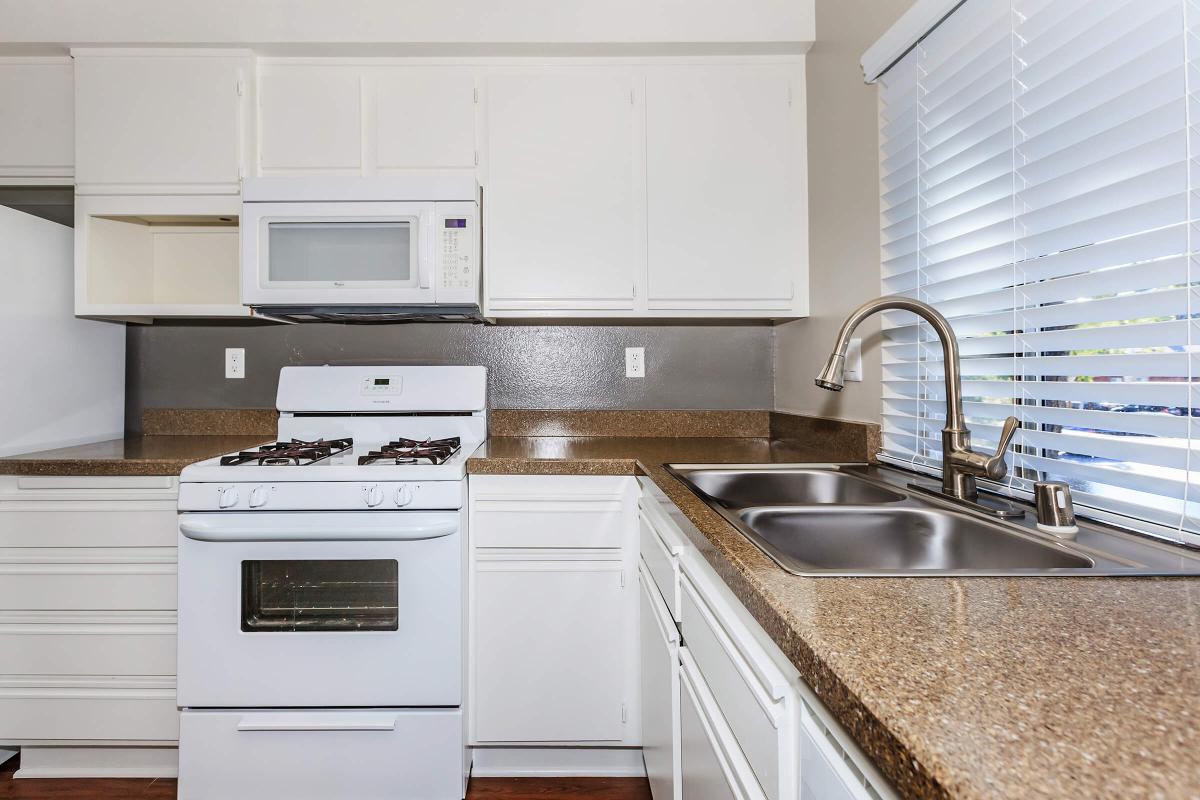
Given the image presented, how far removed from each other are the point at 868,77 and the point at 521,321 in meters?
1.34

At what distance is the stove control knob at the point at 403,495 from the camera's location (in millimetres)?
1501

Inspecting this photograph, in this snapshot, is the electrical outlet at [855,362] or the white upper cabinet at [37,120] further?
the white upper cabinet at [37,120]

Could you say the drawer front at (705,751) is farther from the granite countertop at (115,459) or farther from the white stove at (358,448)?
the granite countertop at (115,459)

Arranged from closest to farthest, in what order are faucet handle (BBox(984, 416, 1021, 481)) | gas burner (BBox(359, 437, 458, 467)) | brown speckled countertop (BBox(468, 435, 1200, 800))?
brown speckled countertop (BBox(468, 435, 1200, 800)) → faucet handle (BBox(984, 416, 1021, 481)) → gas burner (BBox(359, 437, 458, 467))

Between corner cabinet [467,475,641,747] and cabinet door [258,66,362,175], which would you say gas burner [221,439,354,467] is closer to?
corner cabinet [467,475,641,747]

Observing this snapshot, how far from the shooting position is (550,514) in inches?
65.4

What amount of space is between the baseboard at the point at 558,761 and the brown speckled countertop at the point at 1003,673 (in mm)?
1222

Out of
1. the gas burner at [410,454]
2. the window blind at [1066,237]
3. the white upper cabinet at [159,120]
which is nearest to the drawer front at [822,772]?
the window blind at [1066,237]

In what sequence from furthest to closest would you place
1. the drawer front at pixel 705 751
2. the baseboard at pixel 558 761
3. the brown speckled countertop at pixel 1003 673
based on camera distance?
the baseboard at pixel 558 761 < the drawer front at pixel 705 751 < the brown speckled countertop at pixel 1003 673

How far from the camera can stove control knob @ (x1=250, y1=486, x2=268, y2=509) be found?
1.49m

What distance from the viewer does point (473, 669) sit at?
1.66 metres

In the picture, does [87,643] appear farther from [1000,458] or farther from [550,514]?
[1000,458]

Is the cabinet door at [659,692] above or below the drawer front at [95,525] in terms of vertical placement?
below

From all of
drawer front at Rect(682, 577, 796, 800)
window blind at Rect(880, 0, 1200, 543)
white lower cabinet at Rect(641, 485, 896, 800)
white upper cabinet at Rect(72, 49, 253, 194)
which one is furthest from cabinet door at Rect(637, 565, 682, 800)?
white upper cabinet at Rect(72, 49, 253, 194)
